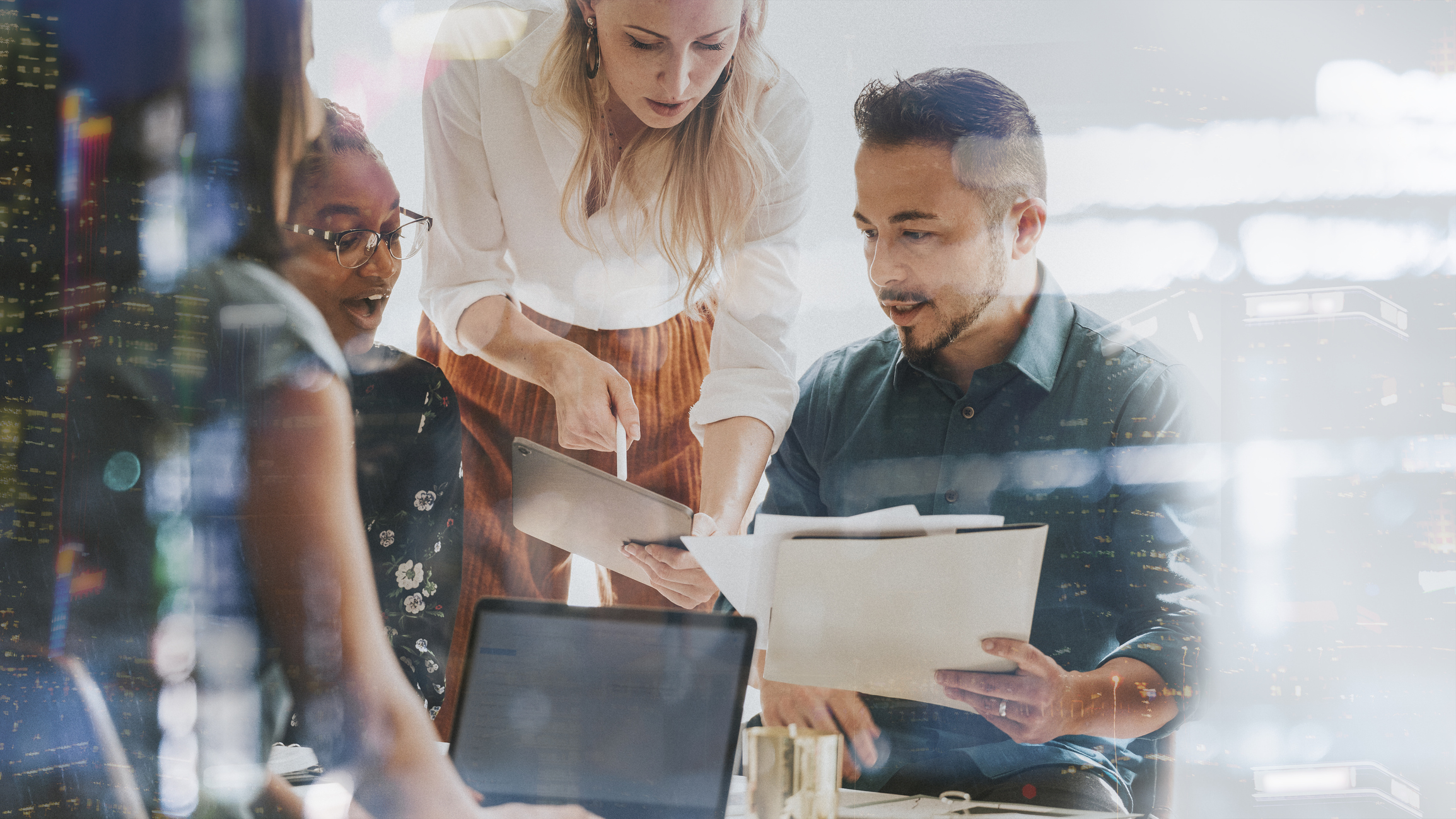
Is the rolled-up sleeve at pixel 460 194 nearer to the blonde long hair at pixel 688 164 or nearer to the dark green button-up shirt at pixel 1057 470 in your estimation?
the blonde long hair at pixel 688 164

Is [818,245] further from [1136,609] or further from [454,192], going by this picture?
[1136,609]

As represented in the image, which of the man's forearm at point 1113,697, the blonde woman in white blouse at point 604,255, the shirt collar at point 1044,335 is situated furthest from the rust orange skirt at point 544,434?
the man's forearm at point 1113,697

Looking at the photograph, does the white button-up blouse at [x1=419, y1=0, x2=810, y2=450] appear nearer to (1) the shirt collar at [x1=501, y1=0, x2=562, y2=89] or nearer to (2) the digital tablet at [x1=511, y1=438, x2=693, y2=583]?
(1) the shirt collar at [x1=501, y1=0, x2=562, y2=89]

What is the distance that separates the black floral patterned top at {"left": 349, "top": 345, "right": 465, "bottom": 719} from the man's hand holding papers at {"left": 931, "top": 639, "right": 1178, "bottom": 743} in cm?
59

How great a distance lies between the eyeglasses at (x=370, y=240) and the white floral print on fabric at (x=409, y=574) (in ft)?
1.19

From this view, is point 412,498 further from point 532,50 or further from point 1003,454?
point 1003,454


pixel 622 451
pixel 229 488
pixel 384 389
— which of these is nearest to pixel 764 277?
pixel 622 451

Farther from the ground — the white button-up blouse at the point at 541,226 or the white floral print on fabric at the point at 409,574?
the white button-up blouse at the point at 541,226

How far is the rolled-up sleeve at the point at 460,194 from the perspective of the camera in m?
1.04

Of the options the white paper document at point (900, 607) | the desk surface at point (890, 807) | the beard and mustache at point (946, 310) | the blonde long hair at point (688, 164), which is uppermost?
the blonde long hair at point (688, 164)

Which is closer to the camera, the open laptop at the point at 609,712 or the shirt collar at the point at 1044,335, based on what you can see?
the open laptop at the point at 609,712

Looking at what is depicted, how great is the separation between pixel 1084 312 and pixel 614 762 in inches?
28.7

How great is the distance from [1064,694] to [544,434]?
26.4 inches

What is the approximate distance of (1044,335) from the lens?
1.03m
